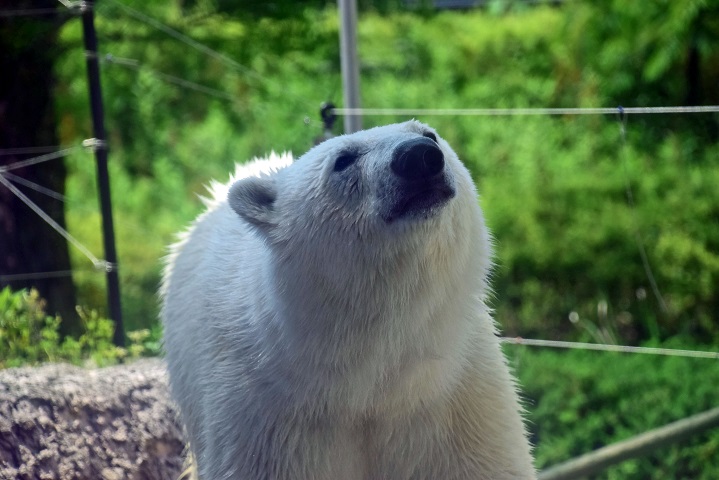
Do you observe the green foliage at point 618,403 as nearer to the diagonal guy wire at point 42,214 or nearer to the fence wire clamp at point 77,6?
the diagonal guy wire at point 42,214

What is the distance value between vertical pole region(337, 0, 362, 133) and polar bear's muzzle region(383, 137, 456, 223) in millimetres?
2167

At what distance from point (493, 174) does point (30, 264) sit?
5110mm

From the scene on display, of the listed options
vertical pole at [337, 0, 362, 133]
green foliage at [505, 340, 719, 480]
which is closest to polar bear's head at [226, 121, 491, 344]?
vertical pole at [337, 0, 362, 133]

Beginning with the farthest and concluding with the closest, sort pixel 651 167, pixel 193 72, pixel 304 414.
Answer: pixel 651 167 < pixel 193 72 < pixel 304 414

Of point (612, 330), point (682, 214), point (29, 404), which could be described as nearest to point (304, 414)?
point (29, 404)

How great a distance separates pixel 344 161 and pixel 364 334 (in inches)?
16.6

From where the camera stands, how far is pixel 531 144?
29.0ft

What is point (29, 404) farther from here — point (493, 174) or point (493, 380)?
point (493, 174)

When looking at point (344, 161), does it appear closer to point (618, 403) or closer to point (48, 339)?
point (48, 339)

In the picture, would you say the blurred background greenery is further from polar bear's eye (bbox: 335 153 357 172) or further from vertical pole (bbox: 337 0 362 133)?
polar bear's eye (bbox: 335 153 357 172)

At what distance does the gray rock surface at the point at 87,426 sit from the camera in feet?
10.1

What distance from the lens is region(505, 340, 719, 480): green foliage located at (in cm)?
514

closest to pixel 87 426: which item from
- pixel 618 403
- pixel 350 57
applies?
pixel 350 57

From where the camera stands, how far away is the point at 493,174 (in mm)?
8625
